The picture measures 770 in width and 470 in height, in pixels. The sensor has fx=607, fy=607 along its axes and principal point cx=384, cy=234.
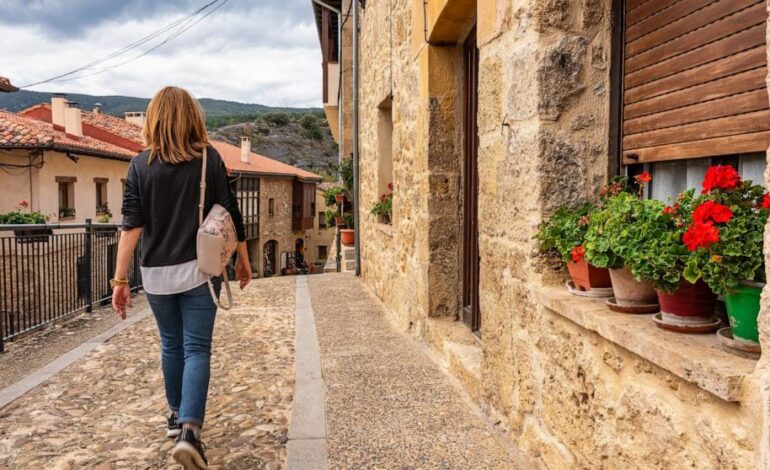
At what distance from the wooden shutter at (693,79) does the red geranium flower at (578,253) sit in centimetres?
42

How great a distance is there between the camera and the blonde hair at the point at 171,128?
103 inches

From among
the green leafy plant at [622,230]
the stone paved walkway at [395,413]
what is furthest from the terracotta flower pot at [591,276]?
the stone paved walkway at [395,413]

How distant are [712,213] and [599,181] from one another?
997mm

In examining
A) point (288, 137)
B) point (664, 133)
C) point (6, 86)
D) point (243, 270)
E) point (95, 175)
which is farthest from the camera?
point (288, 137)

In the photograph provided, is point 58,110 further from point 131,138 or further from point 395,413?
point 395,413

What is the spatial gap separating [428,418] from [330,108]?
49.4ft

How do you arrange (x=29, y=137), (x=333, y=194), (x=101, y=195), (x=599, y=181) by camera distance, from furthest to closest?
(x=101, y=195)
(x=29, y=137)
(x=333, y=194)
(x=599, y=181)

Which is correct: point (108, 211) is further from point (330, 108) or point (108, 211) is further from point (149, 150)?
point (149, 150)

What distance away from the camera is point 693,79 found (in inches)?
74.9

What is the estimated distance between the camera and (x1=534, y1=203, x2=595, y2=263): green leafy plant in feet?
7.15

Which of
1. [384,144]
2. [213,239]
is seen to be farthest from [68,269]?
[213,239]

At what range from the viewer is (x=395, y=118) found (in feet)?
18.1

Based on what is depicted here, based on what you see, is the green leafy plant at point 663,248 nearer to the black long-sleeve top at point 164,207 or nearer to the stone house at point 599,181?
the stone house at point 599,181

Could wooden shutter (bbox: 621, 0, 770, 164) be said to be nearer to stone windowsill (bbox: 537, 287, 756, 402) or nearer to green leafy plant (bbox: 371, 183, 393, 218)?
stone windowsill (bbox: 537, 287, 756, 402)
